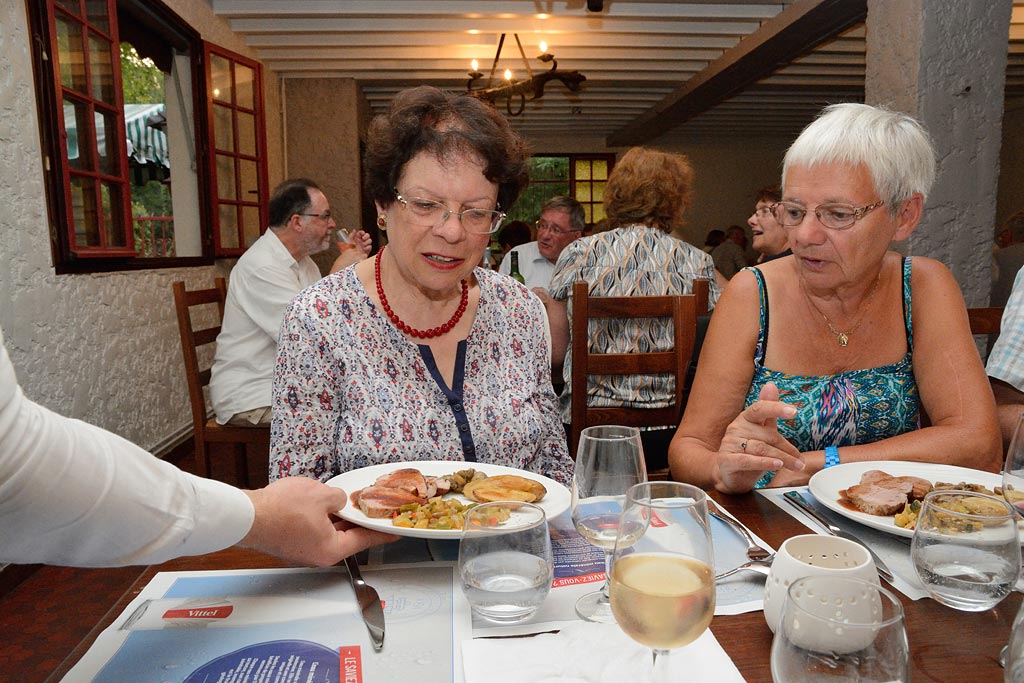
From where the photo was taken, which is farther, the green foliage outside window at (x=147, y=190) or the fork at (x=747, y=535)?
the green foliage outside window at (x=147, y=190)

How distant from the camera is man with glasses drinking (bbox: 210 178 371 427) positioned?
10.3 ft

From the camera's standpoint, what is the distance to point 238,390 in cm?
316

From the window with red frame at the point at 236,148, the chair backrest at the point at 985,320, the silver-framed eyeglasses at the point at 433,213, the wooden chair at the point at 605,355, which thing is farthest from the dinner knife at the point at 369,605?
the window with red frame at the point at 236,148

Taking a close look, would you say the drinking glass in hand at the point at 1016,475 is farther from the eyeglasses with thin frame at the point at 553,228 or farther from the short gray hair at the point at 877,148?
the eyeglasses with thin frame at the point at 553,228

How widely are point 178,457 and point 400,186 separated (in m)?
3.76

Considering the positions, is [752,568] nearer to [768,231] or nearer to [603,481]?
[603,481]

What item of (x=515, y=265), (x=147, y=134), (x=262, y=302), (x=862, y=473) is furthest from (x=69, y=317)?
(x=862, y=473)

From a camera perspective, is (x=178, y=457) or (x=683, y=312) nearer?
(x=683, y=312)

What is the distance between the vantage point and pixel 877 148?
1.51 metres

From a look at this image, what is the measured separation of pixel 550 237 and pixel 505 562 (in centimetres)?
407

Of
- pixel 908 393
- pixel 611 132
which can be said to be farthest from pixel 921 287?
pixel 611 132

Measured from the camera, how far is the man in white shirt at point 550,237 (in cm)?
470

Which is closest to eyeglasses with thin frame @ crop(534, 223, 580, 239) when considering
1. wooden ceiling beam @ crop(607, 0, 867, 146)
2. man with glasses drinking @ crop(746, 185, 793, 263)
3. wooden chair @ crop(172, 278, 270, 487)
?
man with glasses drinking @ crop(746, 185, 793, 263)

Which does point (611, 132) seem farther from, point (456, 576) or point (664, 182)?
point (456, 576)
